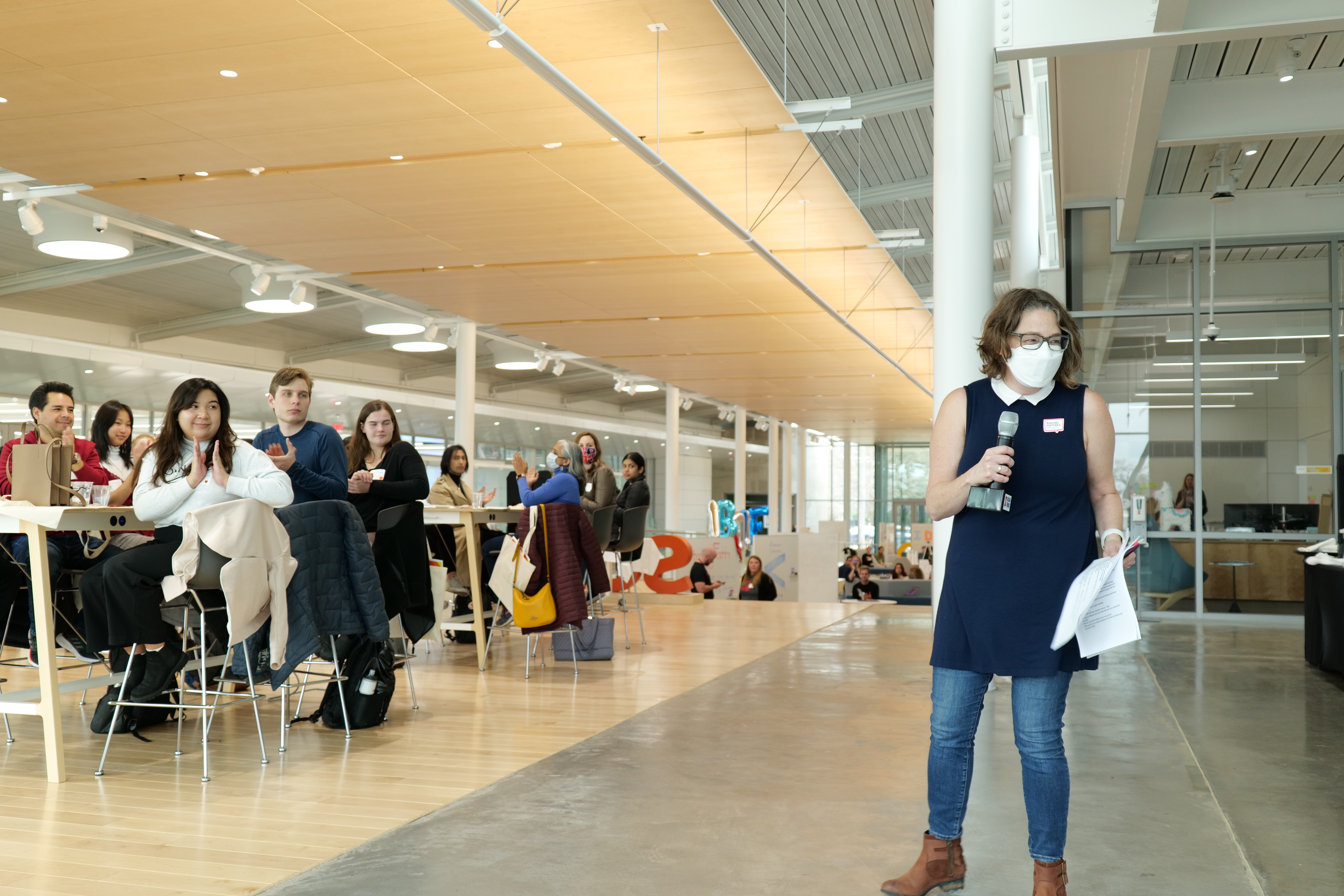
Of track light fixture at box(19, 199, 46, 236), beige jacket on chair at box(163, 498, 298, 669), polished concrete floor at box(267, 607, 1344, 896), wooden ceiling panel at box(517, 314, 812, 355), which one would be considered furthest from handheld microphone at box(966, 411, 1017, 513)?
wooden ceiling panel at box(517, 314, 812, 355)

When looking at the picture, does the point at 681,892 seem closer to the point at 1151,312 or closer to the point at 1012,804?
the point at 1012,804

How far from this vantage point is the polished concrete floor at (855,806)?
242 cm

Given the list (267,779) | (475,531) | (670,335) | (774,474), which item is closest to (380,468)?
(475,531)

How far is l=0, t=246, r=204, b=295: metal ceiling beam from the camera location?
43.1 feet

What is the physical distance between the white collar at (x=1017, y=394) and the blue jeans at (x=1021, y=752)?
563 millimetres

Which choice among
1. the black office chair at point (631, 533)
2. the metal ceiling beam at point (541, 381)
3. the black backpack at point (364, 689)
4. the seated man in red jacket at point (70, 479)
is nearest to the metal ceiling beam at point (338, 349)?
the metal ceiling beam at point (541, 381)

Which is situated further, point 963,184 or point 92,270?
point 92,270

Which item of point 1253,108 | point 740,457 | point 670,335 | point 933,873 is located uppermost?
point 1253,108

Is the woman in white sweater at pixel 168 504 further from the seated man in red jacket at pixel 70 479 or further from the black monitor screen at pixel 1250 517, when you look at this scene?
the black monitor screen at pixel 1250 517

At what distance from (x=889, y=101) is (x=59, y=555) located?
9336mm

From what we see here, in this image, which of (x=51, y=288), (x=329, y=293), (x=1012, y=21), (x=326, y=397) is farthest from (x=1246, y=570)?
(x=326, y=397)

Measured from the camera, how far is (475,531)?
19.0ft

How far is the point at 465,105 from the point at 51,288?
11138mm

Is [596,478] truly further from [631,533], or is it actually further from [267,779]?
[267,779]
